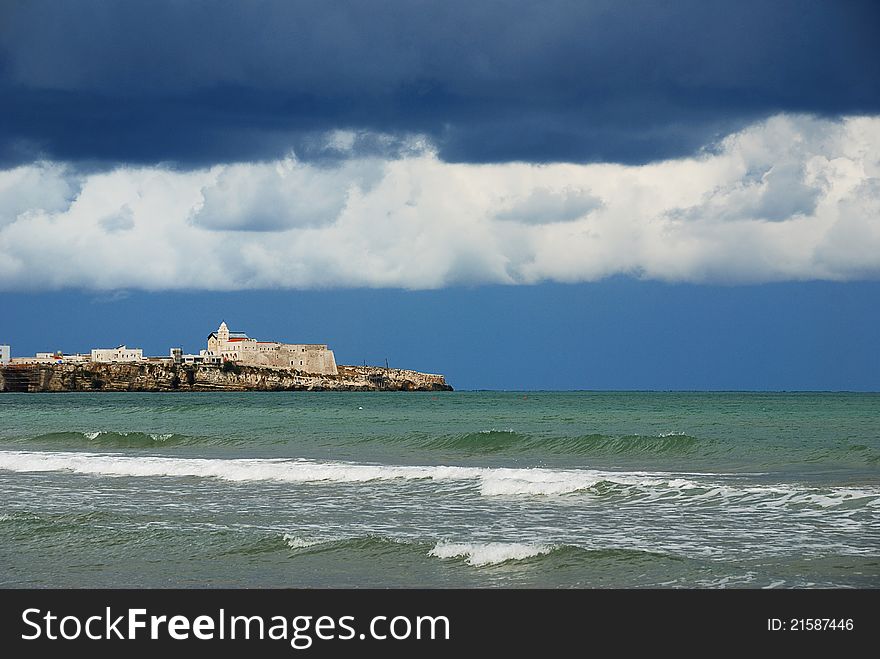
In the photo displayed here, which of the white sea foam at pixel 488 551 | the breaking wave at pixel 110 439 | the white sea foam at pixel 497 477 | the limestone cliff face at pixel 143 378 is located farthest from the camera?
the limestone cliff face at pixel 143 378

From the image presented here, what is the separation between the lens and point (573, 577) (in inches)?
491


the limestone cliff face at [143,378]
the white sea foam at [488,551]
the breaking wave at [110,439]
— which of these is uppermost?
the limestone cliff face at [143,378]

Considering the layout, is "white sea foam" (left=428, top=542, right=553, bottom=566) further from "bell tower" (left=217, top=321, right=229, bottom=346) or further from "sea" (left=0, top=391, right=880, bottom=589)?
"bell tower" (left=217, top=321, right=229, bottom=346)

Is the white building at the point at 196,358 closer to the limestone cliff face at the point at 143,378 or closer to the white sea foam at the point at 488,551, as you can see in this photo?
the limestone cliff face at the point at 143,378

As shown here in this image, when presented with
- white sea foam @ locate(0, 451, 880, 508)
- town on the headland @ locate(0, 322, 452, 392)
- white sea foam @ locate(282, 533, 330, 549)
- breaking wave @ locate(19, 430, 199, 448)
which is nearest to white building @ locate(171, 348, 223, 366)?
town on the headland @ locate(0, 322, 452, 392)

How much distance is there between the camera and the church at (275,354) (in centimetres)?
19200

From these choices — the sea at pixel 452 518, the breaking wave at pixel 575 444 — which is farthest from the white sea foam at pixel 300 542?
the breaking wave at pixel 575 444

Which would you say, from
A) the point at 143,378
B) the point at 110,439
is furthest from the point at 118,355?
the point at 110,439

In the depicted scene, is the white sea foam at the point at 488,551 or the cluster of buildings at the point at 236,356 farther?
the cluster of buildings at the point at 236,356

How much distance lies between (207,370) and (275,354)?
1455 centimetres

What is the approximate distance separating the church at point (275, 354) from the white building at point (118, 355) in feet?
45.4

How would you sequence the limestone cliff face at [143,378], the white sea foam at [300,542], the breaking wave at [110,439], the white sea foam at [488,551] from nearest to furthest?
the white sea foam at [488,551], the white sea foam at [300,542], the breaking wave at [110,439], the limestone cliff face at [143,378]
